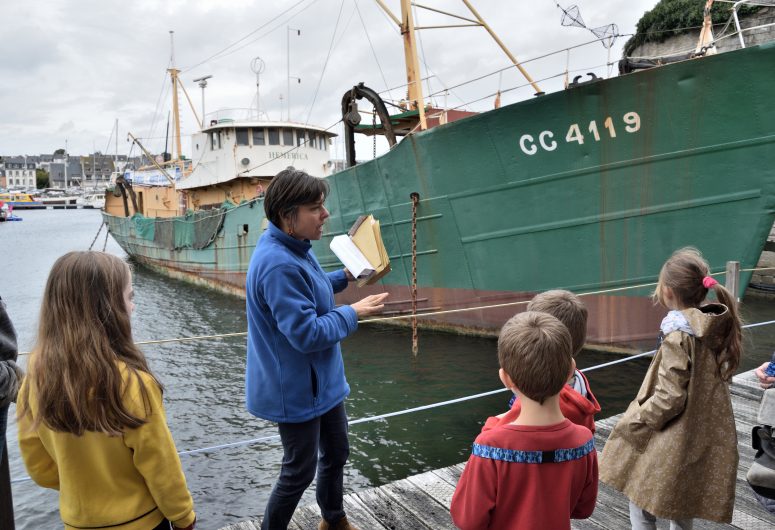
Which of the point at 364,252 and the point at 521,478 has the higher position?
the point at 364,252

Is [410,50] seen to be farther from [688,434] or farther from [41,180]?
[41,180]

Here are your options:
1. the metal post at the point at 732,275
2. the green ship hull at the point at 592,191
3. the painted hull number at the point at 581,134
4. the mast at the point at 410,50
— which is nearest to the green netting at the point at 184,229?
the mast at the point at 410,50

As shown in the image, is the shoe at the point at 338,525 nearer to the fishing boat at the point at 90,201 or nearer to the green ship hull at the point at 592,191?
the green ship hull at the point at 592,191

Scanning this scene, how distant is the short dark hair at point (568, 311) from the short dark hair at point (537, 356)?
1.37ft

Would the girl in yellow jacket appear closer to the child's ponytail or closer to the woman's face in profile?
the woman's face in profile

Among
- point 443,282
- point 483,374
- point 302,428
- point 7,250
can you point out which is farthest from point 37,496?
point 7,250

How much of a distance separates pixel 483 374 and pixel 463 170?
2.78m

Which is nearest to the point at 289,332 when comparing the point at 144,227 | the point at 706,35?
the point at 706,35

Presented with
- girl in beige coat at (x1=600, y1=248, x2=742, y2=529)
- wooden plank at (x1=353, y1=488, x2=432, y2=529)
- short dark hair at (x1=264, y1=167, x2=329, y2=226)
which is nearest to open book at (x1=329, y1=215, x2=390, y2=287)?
short dark hair at (x1=264, y1=167, x2=329, y2=226)

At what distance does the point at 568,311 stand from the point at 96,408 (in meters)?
1.48

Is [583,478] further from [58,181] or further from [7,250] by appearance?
[58,181]

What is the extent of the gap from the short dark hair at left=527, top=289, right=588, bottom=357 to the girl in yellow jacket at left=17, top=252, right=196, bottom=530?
126 centimetres

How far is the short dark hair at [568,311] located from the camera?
78.0 inches

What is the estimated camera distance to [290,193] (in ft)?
7.63
